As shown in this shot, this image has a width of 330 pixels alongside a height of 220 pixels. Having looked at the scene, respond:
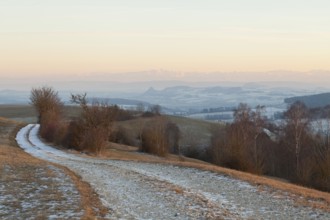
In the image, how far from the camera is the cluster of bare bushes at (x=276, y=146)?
39213mm

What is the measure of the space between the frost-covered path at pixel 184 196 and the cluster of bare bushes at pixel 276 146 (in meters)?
13.7

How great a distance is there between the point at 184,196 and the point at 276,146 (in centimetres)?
5769

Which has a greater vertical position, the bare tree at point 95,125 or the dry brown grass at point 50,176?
the bare tree at point 95,125

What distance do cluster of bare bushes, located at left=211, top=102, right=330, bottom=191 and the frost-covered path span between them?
13.7 m

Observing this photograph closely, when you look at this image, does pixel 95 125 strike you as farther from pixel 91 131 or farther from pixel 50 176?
pixel 50 176

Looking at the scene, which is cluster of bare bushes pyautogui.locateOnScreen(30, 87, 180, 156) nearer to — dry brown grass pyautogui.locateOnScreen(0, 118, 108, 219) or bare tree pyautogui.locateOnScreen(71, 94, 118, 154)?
bare tree pyautogui.locateOnScreen(71, 94, 118, 154)

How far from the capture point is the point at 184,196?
18406 mm

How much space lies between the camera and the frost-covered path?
51.3ft

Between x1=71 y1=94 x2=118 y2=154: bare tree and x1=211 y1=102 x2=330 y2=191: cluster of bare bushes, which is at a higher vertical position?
x1=71 y1=94 x2=118 y2=154: bare tree

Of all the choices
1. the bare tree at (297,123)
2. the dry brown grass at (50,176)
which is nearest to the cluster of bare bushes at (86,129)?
the dry brown grass at (50,176)

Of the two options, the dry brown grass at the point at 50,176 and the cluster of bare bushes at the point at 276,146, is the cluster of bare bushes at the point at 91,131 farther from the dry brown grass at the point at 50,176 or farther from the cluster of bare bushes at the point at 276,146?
the dry brown grass at the point at 50,176

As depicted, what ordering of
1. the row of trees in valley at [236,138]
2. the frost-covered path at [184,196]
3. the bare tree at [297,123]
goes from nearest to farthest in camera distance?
the frost-covered path at [184,196] < the row of trees in valley at [236,138] < the bare tree at [297,123]

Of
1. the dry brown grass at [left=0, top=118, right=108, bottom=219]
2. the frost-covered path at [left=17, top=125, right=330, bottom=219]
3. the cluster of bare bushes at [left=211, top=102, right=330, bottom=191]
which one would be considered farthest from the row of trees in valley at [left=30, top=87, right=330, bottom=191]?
the dry brown grass at [left=0, top=118, right=108, bottom=219]

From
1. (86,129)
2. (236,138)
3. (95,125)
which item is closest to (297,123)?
(236,138)
